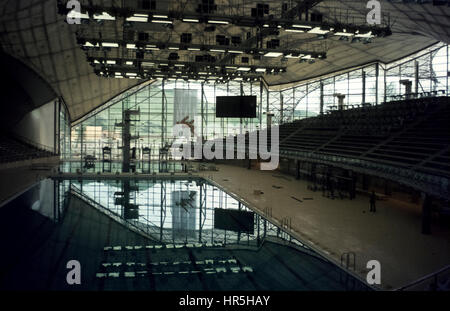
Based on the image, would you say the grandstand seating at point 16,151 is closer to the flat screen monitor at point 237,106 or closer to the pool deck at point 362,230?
the flat screen monitor at point 237,106

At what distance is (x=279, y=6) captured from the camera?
24.2 m

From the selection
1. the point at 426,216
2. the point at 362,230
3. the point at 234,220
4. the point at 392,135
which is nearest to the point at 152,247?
the point at 234,220

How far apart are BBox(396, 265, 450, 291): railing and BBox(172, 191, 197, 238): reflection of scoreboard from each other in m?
8.02

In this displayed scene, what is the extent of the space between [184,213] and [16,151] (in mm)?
23087

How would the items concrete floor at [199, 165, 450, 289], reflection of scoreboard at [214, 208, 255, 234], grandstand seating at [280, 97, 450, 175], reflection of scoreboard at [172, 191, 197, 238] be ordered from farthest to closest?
grandstand seating at [280, 97, 450, 175]
reflection of scoreboard at [214, 208, 255, 234]
reflection of scoreboard at [172, 191, 197, 238]
concrete floor at [199, 165, 450, 289]

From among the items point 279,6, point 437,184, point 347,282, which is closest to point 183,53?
point 279,6

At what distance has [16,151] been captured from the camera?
33125mm

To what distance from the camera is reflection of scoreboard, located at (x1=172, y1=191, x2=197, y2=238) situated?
14.6 metres

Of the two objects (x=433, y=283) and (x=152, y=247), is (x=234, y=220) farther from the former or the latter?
(x=433, y=283)

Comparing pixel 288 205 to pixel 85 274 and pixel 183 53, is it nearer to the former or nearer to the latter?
pixel 85 274

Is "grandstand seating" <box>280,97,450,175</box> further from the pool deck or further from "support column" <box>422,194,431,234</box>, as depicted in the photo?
the pool deck

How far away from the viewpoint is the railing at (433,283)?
7770 mm

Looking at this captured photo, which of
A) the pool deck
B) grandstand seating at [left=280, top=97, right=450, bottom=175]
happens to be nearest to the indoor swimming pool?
the pool deck

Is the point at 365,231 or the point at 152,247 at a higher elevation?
the point at 365,231
